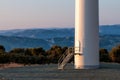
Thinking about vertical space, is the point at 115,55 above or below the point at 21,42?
below

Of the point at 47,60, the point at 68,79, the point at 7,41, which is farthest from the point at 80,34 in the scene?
the point at 7,41

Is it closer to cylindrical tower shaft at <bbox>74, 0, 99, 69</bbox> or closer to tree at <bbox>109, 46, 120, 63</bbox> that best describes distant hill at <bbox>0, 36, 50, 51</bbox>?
tree at <bbox>109, 46, 120, 63</bbox>

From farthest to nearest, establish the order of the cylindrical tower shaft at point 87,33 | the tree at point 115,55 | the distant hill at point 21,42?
the distant hill at point 21,42 < the tree at point 115,55 < the cylindrical tower shaft at point 87,33

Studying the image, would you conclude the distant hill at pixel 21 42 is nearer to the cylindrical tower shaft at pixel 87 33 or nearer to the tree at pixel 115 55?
the tree at pixel 115 55

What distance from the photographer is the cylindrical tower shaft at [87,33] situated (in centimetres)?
3125

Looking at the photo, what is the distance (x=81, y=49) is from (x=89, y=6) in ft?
10.9

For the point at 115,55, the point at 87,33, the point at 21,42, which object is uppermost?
the point at 21,42

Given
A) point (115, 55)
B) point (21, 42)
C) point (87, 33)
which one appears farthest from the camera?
point (21, 42)

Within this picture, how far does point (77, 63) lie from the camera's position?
104 ft

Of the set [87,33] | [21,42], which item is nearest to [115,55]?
[87,33]

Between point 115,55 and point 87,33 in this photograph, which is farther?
point 115,55

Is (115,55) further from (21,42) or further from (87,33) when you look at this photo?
(21,42)

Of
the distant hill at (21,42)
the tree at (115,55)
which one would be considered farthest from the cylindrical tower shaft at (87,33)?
the distant hill at (21,42)

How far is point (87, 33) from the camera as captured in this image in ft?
103
